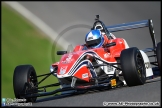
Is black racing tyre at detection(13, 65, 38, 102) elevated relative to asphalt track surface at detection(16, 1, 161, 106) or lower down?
lower down

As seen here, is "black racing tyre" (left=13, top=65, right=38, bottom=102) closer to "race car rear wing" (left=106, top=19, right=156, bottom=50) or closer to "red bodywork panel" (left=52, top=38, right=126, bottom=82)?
"red bodywork panel" (left=52, top=38, right=126, bottom=82)

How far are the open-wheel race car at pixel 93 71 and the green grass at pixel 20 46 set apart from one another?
176 inches

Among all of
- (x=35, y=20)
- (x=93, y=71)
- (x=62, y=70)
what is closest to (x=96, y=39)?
(x=93, y=71)

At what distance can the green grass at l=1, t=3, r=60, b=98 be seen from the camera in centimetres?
1823

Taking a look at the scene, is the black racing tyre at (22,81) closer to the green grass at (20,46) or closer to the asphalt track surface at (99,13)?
the green grass at (20,46)

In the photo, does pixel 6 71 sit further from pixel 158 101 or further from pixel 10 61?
pixel 158 101

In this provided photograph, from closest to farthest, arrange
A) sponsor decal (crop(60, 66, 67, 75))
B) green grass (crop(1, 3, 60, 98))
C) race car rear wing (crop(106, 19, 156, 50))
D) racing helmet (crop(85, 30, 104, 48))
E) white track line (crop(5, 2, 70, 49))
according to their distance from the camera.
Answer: sponsor decal (crop(60, 66, 67, 75)) → racing helmet (crop(85, 30, 104, 48)) → race car rear wing (crop(106, 19, 156, 50)) → green grass (crop(1, 3, 60, 98)) → white track line (crop(5, 2, 70, 49))

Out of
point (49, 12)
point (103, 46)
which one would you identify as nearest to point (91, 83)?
point (103, 46)

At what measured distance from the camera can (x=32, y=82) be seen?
43.6ft

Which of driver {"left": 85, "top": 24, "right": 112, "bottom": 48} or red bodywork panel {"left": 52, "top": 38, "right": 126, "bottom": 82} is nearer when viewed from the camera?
red bodywork panel {"left": 52, "top": 38, "right": 126, "bottom": 82}

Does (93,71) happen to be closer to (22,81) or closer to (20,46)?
(22,81)

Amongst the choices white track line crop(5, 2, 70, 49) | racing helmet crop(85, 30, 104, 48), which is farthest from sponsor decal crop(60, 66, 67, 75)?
white track line crop(5, 2, 70, 49)

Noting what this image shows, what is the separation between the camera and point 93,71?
1300cm

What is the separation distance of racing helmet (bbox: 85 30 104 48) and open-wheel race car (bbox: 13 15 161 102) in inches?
9.9
